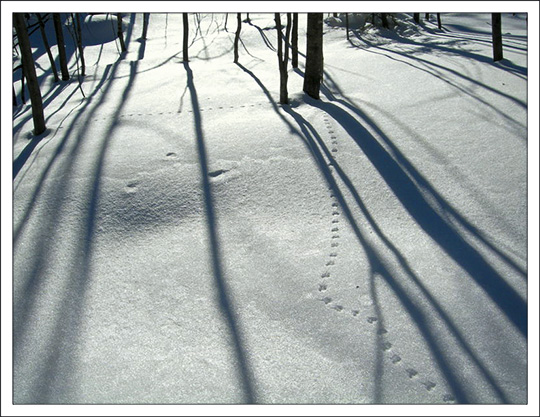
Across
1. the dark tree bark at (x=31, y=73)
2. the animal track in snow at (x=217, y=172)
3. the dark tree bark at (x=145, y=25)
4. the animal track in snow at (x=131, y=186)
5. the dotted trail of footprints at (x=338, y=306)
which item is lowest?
the dotted trail of footprints at (x=338, y=306)

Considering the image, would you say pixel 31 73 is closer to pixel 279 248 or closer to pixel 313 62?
pixel 313 62

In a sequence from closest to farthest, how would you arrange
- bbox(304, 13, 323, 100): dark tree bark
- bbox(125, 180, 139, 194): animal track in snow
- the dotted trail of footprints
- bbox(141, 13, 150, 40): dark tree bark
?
the dotted trail of footprints → bbox(125, 180, 139, 194): animal track in snow → bbox(304, 13, 323, 100): dark tree bark → bbox(141, 13, 150, 40): dark tree bark

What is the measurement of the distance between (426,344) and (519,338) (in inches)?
20.7

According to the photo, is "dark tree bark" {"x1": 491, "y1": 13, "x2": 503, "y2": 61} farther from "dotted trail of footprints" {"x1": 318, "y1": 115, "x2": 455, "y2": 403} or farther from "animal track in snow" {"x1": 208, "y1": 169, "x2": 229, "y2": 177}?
"animal track in snow" {"x1": 208, "y1": 169, "x2": 229, "y2": 177}

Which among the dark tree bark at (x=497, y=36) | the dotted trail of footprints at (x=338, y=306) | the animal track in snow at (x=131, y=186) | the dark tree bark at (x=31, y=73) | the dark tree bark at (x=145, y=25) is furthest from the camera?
the dark tree bark at (x=145, y=25)

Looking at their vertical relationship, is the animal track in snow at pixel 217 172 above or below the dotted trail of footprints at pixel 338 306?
above

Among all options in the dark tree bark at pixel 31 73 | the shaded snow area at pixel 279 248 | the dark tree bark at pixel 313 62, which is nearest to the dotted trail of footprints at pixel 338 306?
the shaded snow area at pixel 279 248

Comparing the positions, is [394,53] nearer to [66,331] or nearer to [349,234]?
[349,234]

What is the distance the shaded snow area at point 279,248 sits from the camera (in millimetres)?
2547

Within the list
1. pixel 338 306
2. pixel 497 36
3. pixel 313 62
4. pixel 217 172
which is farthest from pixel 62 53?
pixel 338 306

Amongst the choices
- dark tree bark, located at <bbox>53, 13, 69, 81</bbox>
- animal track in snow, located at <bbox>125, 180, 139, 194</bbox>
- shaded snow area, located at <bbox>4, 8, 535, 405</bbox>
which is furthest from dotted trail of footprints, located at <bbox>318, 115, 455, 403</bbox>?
dark tree bark, located at <bbox>53, 13, 69, 81</bbox>

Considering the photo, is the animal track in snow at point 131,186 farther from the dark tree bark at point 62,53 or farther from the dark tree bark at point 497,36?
the dark tree bark at point 62,53

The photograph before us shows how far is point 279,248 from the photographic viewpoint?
3529 mm

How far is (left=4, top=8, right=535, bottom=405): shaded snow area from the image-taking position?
255 cm
